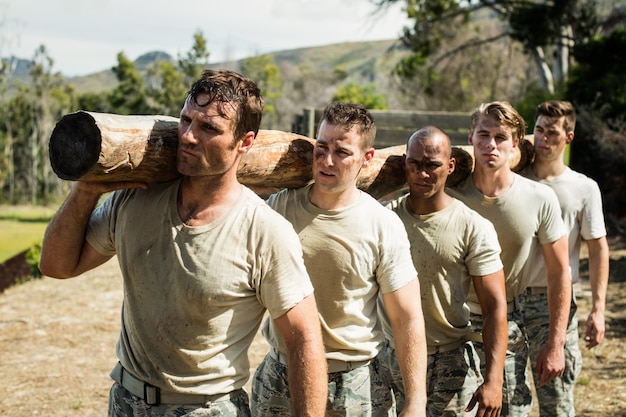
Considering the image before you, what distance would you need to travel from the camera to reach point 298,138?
3846mm

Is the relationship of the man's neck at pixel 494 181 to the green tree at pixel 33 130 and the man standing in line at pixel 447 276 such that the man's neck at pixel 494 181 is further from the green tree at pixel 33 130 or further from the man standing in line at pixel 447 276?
the green tree at pixel 33 130

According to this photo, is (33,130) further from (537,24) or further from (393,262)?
(393,262)

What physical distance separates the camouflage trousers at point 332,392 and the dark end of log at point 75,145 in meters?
1.38

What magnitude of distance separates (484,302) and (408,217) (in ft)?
1.83

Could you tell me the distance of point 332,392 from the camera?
11.9ft

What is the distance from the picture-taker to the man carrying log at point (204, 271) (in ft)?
9.23

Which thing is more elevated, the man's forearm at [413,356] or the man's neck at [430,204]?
the man's neck at [430,204]

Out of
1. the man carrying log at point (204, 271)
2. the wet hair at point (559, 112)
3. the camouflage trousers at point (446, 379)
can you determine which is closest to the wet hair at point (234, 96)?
the man carrying log at point (204, 271)

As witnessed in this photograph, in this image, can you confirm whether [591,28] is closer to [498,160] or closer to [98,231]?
[498,160]

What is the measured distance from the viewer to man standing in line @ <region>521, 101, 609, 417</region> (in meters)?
5.07

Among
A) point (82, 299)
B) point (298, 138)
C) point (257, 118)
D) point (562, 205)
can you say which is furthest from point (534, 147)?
point (82, 299)

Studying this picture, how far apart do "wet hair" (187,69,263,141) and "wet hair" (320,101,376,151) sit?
0.71 meters

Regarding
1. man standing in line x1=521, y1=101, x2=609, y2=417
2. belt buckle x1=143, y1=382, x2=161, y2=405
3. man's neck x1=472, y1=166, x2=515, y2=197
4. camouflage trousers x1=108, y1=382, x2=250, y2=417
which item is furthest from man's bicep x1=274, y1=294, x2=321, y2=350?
man standing in line x1=521, y1=101, x2=609, y2=417

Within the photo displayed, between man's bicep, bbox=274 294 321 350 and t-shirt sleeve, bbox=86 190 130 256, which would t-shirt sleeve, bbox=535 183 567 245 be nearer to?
man's bicep, bbox=274 294 321 350
